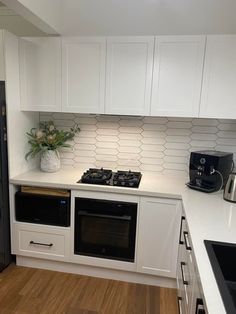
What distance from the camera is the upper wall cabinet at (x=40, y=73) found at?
229cm

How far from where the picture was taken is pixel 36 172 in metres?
2.55

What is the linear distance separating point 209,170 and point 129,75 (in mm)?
1053

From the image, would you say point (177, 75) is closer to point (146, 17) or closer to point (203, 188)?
point (146, 17)

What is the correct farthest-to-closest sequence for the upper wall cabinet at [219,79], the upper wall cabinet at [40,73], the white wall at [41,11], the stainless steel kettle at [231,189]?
the upper wall cabinet at [40,73] → the upper wall cabinet at [219,79] → the stainless steel kettle at [231,189] → the white wall at [41,11]

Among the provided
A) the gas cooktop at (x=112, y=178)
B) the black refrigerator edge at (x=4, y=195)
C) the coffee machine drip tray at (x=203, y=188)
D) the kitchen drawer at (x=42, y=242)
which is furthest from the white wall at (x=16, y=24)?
the coffee machine drip tray at (x=203, y=188)

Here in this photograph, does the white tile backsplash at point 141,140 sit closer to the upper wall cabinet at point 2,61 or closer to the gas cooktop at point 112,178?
the gas cooktop at point 112,178

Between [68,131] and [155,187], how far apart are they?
1141 mm

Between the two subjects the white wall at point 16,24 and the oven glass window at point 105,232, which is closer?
the oven glass window at point 105,232

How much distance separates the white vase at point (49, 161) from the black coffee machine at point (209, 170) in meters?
1.29

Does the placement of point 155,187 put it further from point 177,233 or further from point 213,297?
point 213,297

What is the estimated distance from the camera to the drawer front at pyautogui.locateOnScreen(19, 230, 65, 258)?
2318 mm

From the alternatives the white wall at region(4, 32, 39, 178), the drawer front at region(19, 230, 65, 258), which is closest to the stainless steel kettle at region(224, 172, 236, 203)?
the drawer front at region(19, 230, 65, 258)

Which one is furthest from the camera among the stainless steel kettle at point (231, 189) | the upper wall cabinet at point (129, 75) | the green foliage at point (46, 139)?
the green foliage at point (46, 139)

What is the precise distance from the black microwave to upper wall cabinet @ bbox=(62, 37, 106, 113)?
0.83 m
